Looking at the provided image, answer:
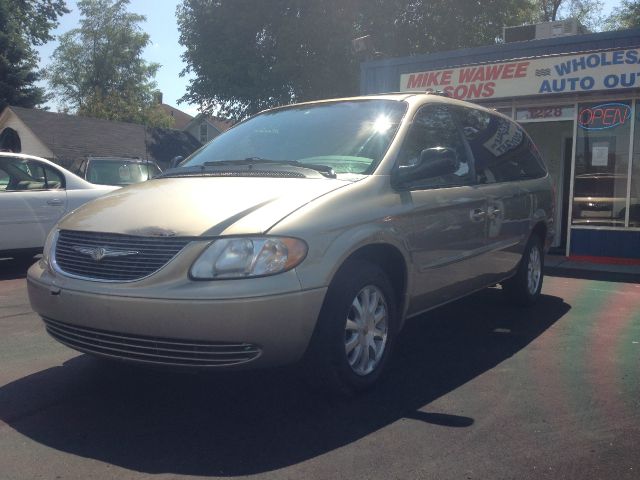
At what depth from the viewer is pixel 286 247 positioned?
11.2 feet

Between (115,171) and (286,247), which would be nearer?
(286,247)

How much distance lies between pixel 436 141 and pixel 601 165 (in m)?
7.16

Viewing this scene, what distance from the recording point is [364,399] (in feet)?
12.8

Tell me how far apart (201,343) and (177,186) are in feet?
3.90

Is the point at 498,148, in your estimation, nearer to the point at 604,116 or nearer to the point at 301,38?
the point at 604,116

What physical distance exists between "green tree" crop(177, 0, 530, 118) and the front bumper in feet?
80.2

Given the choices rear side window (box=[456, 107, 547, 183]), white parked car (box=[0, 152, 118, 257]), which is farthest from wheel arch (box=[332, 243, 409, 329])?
white parked car (box=[0, 152, 118, 257])

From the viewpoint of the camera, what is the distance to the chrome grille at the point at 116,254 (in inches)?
135

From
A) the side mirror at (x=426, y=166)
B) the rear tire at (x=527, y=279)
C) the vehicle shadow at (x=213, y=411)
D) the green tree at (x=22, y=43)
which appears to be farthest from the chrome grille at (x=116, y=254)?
the green tree at (x=22, y=43)

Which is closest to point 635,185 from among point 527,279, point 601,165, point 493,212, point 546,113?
point 601,165

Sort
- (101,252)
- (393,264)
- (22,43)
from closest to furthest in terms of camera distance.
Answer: (101,252) < (393,264) < (22,43)

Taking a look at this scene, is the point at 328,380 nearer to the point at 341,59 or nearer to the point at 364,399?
the point at 364,399

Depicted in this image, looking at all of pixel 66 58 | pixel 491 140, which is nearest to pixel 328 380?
pixel 491 140

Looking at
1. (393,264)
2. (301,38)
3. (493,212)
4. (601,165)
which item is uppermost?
(301,38)
